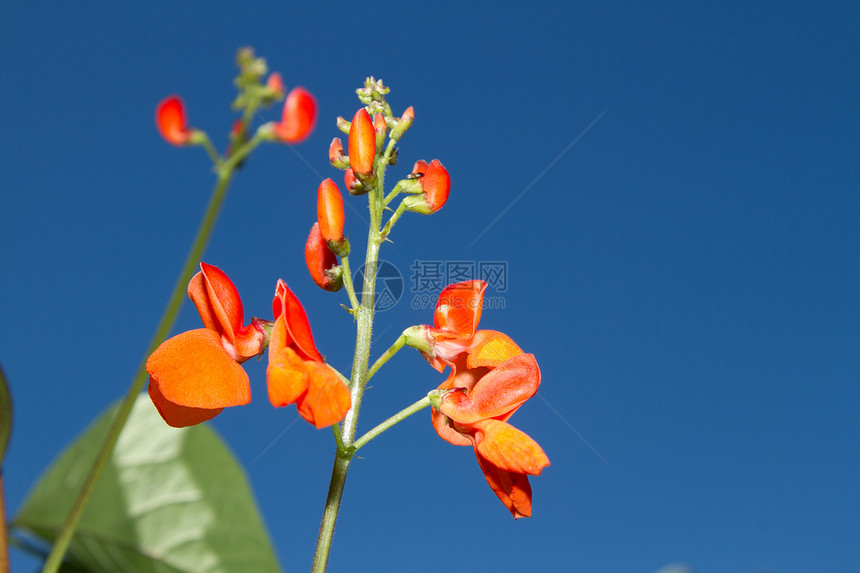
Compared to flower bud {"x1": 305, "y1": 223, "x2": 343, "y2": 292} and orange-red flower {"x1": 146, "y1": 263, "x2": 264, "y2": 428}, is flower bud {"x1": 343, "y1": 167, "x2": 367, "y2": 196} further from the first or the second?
orange-red flower {"x1": 146, "y1": 263, "x2": 264, "y2": 428}

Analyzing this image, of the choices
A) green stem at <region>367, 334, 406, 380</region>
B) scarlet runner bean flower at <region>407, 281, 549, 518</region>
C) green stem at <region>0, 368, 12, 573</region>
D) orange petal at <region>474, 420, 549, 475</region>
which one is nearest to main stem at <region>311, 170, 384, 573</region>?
green stem at <region>367, 334, 406, 380</region>

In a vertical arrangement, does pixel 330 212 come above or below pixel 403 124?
below

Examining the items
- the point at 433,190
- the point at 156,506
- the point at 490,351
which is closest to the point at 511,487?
the point at 490,351

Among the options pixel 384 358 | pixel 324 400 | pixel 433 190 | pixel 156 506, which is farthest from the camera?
pixel 156 506

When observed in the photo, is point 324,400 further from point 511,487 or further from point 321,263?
point 511,487

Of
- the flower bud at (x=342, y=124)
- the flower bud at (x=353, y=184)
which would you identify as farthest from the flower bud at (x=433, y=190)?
the flower bud at (x=342, y=124)

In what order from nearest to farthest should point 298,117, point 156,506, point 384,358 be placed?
point 384,358
point 156,506
point 298,117

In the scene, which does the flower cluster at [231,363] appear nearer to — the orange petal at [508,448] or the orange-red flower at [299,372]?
the orange-red flower at [299,372]

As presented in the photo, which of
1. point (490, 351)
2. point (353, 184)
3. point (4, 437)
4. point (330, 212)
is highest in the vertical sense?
point (353, 184)
